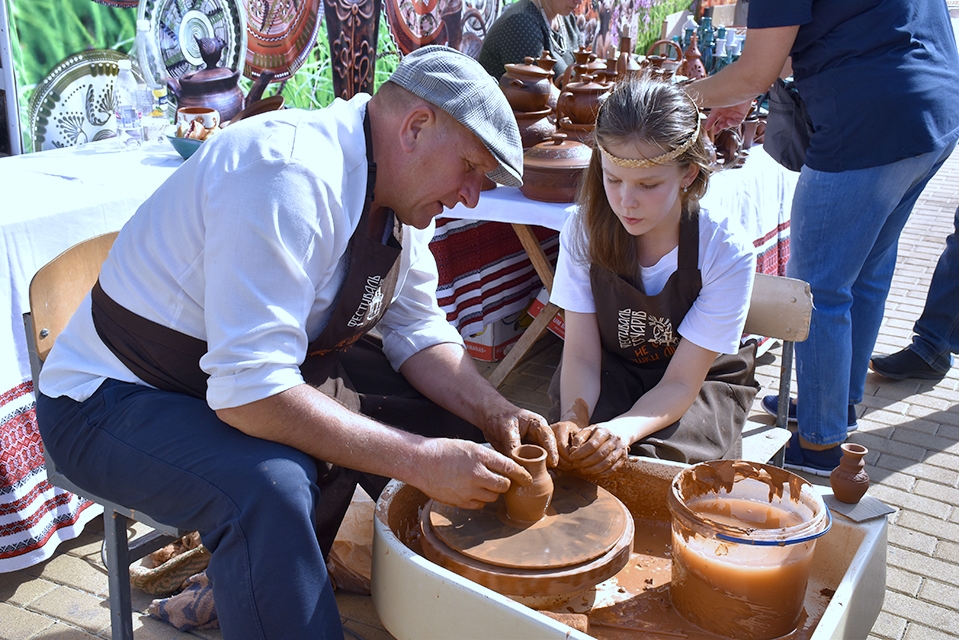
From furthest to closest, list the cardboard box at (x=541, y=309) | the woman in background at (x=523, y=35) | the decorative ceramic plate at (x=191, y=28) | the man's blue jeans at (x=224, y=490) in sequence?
the woman in background at (x=523, y=35)
the cardboard box at (x=541, y=309)
the decorative ceramic plate at (x=191, y=28)
the man's blue jeans at (x=224, y=490)

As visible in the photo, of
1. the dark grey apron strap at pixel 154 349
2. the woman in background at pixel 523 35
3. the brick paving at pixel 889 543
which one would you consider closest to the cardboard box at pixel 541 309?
the brick paving at pixel 889 543

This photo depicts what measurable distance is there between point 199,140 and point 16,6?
78 cm

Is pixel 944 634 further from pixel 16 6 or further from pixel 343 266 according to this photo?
pixel 16 6

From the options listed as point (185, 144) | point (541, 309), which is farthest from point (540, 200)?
point (185, 144)

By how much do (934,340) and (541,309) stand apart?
1.85 m

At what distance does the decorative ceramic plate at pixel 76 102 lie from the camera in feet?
10.1

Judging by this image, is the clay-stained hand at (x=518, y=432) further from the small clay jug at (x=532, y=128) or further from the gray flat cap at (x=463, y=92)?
the small clay jug at (x=532, y=128)

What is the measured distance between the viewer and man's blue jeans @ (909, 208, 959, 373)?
3.73m

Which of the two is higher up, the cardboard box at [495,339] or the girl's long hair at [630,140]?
the girl's long hair at [630,140]

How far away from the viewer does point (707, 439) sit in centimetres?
217

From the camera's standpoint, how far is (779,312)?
2.30 meters

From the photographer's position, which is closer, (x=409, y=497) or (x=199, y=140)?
(x=409, y=497)

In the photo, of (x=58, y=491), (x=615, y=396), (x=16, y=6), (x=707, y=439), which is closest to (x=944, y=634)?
(x=707, y=439)

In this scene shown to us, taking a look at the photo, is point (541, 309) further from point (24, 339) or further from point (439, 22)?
point (439, 22)
